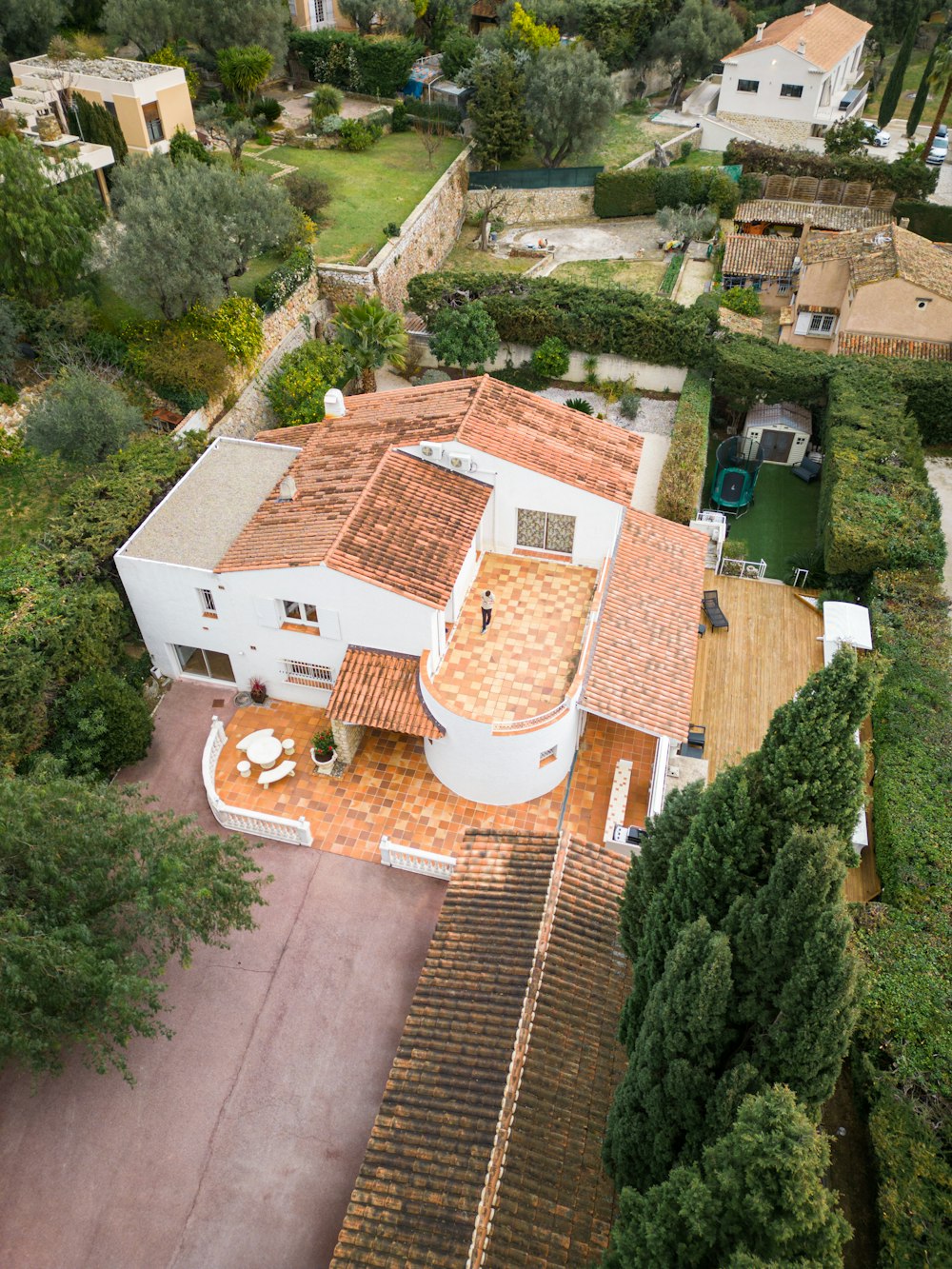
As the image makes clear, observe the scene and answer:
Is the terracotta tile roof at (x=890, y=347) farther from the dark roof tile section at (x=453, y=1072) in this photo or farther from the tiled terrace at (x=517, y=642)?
the dark roof tile section at (x=453, y=1072)

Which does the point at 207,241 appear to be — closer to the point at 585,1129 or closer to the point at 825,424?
the point at 825,424

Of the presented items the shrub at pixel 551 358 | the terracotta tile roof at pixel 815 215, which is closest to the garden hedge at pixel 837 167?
the terracotta tile roof at pixel 815 215

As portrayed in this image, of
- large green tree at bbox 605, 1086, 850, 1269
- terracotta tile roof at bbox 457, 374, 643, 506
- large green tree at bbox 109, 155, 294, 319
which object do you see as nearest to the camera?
large green tree at bbox 605, 1086, 850, 1269

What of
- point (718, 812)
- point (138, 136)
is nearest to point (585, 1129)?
point (718, 812)

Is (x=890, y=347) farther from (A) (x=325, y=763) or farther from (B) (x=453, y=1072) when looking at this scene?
(B) (x=453, y=1072)

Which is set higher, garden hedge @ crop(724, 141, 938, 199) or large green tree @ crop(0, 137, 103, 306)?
large green tree @ crop(0, 137, 103, 306)

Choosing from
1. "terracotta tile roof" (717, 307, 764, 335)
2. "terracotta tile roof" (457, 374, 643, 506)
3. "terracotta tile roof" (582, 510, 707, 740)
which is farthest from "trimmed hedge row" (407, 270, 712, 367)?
"terracotta tile roof" (582, 510, 707, 740)

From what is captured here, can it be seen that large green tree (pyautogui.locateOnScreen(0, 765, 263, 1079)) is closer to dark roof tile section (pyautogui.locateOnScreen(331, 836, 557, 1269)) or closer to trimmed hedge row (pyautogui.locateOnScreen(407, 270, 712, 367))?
dark roof tile section (pyautogui.locateOnScreen(331, 836, 557, 1269))
